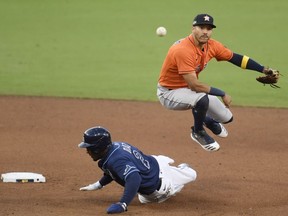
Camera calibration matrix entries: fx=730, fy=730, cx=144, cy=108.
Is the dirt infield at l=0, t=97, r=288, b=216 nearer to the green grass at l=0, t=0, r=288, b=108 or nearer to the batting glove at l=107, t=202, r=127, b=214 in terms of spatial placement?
the batting glove at l=107, t=202, r=127, b=214

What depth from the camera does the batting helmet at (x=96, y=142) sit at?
332 inches

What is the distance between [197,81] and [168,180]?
4.19 ft

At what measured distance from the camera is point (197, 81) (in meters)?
9.04

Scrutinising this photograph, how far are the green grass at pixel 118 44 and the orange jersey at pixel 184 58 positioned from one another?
16.7 feet

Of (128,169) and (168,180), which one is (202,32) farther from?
(128,169)

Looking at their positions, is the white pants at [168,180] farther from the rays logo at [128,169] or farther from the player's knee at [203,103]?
the player's knee at [203,103]

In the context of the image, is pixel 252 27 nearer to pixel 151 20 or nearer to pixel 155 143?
pixel 151 20

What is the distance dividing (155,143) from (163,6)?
11831 millimetres

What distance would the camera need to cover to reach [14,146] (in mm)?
11672

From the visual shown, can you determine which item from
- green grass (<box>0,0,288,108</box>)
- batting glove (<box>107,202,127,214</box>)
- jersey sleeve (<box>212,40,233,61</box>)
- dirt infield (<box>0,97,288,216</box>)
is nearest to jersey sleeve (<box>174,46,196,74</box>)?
jersey sleeve (<box>212,40,233,61</box>)

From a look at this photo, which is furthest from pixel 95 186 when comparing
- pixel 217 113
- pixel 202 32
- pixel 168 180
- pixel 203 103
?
pixel 202 32

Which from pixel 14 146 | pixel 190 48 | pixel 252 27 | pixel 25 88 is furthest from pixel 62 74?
pixel 190 48

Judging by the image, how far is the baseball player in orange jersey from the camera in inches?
356

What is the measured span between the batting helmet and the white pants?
906mm
